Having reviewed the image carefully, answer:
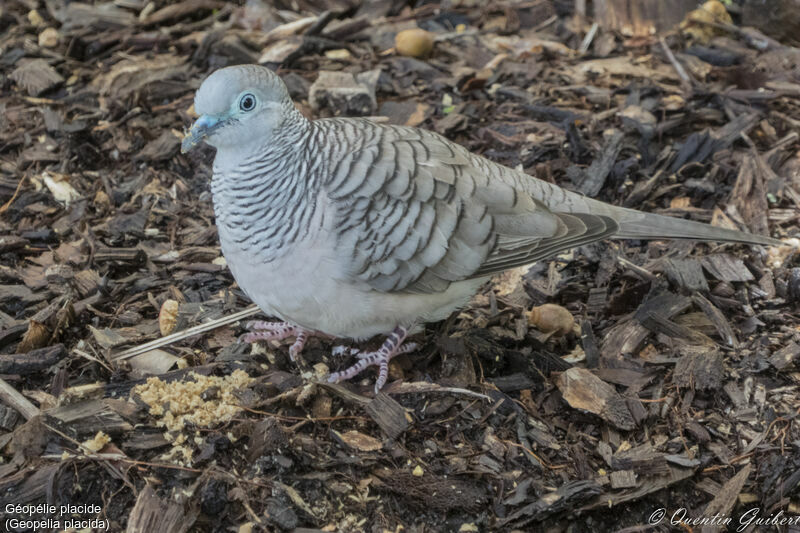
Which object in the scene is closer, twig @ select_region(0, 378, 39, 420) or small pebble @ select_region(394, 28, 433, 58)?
twig @ select_region(0, 378, 39, 420)

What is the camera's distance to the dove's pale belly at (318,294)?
352cm

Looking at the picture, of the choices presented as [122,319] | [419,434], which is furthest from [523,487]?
[122,319]

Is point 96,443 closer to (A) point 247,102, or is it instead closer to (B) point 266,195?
(B) point 266,195

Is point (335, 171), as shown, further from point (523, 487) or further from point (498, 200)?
point (523, 487)

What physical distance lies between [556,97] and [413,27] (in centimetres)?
155

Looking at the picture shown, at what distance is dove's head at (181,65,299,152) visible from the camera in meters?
3.43

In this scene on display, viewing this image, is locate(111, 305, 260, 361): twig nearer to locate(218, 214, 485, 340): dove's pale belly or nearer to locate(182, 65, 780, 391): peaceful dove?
locate(182, 65, 780, 391): peaceful dove

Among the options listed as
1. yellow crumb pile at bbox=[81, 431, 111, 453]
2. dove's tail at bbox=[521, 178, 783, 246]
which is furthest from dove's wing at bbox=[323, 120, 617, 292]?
yellow crumb pile at bbox=[81, 431, 111, 453]

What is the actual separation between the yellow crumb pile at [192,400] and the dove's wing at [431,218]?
0.84 metres

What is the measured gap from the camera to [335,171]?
363 centimetres

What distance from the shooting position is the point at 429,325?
441 cm

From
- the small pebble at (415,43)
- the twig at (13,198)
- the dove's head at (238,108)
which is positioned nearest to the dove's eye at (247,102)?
the dove's head at (238,108)

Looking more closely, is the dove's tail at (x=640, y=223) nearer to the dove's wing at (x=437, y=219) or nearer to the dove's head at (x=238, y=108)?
the dove's wing at (x=437, y=219)

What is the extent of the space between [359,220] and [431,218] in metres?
0.38
